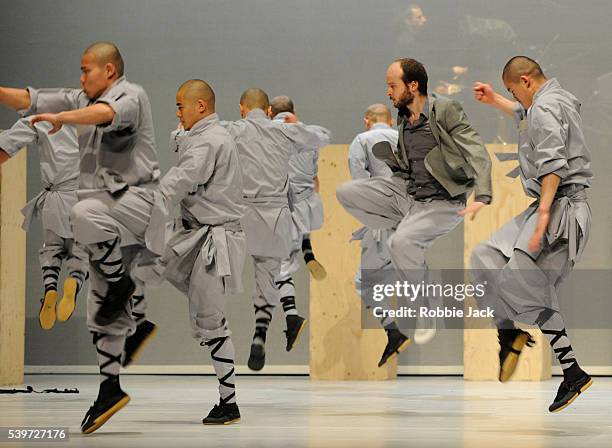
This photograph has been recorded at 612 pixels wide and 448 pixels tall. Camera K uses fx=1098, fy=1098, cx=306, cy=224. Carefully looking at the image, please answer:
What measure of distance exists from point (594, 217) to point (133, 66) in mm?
4258

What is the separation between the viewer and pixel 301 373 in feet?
31.7

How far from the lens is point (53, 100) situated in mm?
5219

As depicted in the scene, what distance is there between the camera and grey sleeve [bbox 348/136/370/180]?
317 inches

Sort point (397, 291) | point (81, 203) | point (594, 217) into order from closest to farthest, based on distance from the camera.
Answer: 1. point (81, 203)
2. point (397, 291)
3. point (594, 217)

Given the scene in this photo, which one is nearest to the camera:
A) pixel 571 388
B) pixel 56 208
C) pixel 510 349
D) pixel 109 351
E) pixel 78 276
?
pixel 109 351

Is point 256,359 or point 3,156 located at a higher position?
point 3,156

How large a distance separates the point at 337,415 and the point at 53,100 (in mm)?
2365

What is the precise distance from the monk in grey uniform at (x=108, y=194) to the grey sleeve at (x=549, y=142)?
1964 millimetres

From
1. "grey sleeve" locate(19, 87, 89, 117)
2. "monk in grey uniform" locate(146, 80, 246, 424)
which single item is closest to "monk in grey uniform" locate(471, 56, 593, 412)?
"monk in grey uniform" locate(146, 80, 246, 424)

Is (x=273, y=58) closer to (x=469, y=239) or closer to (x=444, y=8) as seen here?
(x=444, y=8)

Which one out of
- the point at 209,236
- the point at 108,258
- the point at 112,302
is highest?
the point at 209,236

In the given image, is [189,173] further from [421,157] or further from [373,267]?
[373,267]

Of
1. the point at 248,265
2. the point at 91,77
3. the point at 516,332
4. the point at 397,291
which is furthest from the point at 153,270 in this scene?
the point at 248,265

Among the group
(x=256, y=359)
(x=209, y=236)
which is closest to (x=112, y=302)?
(x=209, y=236)
